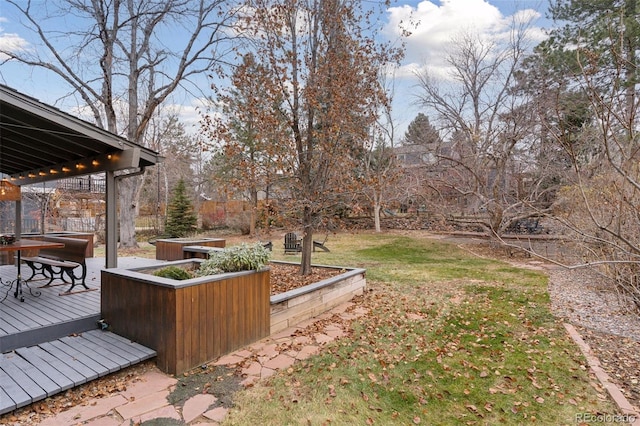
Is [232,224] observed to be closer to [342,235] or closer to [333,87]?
[342,235]

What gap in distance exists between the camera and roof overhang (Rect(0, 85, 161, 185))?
12.5 ft

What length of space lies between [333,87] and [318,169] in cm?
138

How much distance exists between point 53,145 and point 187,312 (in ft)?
12.6

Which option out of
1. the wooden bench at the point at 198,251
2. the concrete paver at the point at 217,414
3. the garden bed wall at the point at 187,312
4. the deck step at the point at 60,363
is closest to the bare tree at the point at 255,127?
the wooden bench at the point at 198,251

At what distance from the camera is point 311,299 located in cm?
489

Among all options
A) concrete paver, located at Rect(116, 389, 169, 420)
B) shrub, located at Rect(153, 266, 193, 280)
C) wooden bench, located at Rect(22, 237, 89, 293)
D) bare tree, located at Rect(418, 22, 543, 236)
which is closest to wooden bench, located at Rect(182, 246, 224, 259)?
wooden bench, located at Rect(22, 237, 89, 293)

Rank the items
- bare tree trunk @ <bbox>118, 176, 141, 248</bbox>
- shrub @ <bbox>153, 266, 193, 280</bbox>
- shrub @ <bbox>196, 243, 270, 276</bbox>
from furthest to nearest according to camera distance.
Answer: bare tree trunk @ <bbox>118, 176, 141, 248</bbox> → shrub @ <bbox>196, 243, 270, 276</bbox> → shrub @ <bbox>153, 266, 193, 280</bbox>

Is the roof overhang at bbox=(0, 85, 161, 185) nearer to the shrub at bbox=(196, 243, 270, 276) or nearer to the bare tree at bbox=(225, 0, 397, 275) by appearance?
the shrub at bbox=(196, 243, 270, 276)

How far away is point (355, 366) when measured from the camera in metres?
3.36

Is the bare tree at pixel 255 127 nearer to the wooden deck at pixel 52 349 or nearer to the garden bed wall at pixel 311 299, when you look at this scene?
the garden bed wall at pixel 311 299

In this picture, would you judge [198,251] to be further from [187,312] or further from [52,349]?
[187,312]

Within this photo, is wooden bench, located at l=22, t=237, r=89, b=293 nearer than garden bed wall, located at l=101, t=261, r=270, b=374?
No

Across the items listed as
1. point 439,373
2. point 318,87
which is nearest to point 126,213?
point 318,87

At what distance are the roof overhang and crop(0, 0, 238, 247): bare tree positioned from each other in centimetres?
583
